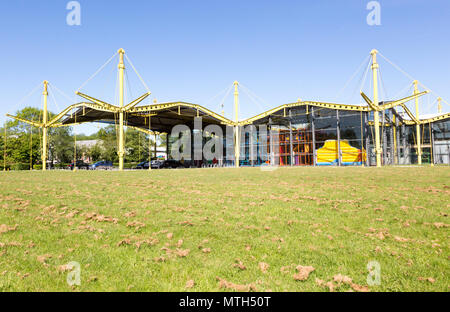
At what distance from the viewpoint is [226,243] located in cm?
518

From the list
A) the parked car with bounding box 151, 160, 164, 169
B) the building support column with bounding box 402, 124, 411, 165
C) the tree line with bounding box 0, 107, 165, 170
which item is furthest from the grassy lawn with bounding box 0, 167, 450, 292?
the building support column with bounding box 402, 124, 411, 165

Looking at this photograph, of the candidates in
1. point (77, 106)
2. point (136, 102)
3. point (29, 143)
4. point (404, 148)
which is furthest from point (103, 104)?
point (404, 148)

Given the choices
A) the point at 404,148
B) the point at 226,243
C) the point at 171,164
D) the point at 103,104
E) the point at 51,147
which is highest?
the point at 103,104

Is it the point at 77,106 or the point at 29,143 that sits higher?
the point at 77,106

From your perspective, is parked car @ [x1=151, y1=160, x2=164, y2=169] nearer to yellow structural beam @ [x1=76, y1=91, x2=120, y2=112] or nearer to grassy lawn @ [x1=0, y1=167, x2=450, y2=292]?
yellow structural beam @ [x1=76, y1=91, x2=120, y2=112]

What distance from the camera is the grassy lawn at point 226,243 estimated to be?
3820 millimetres

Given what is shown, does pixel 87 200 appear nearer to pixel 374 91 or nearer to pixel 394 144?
pixel 374 91

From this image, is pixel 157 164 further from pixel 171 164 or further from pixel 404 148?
pixel 404 148

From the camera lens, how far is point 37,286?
368cm

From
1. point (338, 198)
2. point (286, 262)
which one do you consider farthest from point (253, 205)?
point (286, 262)

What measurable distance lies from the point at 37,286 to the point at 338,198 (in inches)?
324

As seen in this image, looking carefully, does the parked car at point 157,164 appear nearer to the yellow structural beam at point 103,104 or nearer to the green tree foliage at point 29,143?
the yellow structural beam at point 103,104

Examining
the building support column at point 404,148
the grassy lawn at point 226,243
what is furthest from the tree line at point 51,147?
the building support column at point 404,148

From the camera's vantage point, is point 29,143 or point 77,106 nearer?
point 77,106
